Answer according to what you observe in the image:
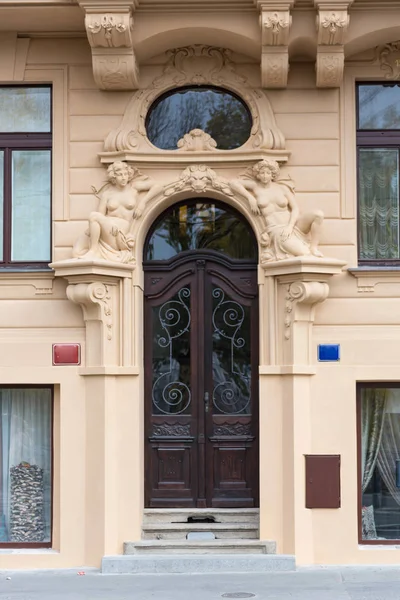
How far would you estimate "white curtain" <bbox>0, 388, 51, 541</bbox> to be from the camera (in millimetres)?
11375

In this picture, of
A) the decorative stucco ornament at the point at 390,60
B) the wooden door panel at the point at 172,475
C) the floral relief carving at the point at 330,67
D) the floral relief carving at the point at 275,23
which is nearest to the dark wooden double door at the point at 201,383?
the wooden door panel at the point at 172,475

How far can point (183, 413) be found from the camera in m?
11.5

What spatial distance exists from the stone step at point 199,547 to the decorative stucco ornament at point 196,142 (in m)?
4.38

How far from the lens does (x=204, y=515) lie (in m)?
11.3

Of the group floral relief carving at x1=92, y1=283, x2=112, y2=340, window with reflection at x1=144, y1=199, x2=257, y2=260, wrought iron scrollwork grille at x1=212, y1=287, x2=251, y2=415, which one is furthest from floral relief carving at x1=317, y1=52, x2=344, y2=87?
floral relief carving at x1=92, y1=283, x2=112, y2=340

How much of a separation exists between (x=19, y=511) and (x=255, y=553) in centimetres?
269

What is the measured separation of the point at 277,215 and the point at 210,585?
4.03 metres

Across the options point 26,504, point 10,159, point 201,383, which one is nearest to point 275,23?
point 10,159

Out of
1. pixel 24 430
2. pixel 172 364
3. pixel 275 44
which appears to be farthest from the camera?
pixel 172 364

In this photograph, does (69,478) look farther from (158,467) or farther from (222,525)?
(222,525)

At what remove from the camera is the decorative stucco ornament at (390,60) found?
1134cm

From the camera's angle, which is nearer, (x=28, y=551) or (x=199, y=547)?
(x=199, y=547)

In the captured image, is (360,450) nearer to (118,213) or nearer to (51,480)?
(51,480)

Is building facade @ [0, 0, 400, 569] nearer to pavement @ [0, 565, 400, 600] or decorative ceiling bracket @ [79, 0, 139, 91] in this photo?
decorative ceiling bracket @ [79, 0, 139, 91]
